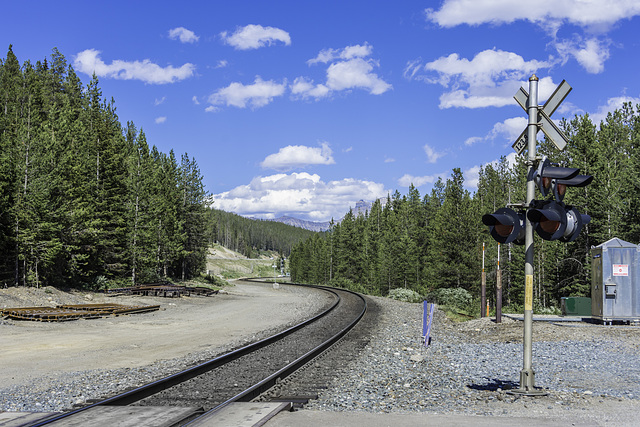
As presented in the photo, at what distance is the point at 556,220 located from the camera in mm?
7188

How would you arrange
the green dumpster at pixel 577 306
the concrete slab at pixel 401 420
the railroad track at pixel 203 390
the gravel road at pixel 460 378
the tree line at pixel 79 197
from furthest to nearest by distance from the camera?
1. the tree line at pixel 79 197
2. the green dumpster at pixel 577 306
3. the gravel road at pixel 460 378
4. the railroad track at pixel 203 390
5. the concrete slab at pixel 401 420

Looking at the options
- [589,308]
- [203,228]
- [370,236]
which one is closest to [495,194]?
[370,236]

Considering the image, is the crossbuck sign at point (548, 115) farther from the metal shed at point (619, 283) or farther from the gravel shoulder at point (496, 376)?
the metal shed at point (619, 283)

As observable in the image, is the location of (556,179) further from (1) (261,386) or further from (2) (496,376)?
(1) (261,386)

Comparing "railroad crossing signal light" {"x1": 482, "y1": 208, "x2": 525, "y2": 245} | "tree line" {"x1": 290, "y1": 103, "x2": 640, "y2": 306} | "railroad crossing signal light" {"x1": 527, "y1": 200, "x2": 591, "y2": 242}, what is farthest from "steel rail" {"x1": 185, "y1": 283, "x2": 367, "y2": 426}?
"tree line" {"x1": 290, "y1": 103, "x2": 640, "y2": 306}

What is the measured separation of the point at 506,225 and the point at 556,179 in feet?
3.21

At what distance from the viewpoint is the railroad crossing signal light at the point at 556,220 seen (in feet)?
23.6

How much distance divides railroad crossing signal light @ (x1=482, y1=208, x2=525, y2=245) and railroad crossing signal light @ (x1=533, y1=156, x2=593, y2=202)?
556mm

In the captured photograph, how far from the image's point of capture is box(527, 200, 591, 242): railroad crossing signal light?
7191 millimetres

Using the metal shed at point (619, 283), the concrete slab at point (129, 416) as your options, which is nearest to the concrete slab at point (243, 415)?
the concrete slab at point (129, 416)

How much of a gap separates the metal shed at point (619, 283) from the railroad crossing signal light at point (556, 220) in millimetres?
13522

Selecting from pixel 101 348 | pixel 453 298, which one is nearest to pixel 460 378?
pixel 101 348

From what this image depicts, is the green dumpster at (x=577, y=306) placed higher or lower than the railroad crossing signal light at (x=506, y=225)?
lower

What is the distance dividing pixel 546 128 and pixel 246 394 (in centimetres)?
614
